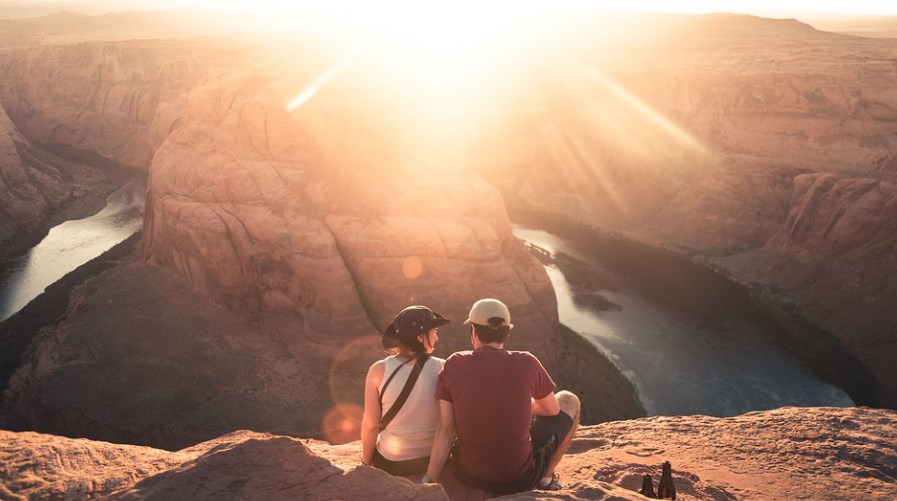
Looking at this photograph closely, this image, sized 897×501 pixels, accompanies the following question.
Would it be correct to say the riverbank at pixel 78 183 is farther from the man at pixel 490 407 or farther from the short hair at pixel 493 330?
the short hair at pixel 493 330

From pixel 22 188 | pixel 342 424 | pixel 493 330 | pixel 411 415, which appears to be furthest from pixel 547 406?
pixel 22 188

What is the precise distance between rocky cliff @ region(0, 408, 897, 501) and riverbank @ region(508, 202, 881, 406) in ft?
73.2

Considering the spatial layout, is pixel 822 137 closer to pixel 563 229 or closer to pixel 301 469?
pixel 563 229

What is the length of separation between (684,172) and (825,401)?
32.3 metres

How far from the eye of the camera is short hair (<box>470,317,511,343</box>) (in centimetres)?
682

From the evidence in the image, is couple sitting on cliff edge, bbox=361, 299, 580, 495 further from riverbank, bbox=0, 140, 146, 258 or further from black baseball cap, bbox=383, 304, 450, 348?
riverbank, bbox=0, 140, 146, 258

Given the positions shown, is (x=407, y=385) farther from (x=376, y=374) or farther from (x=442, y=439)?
(x=442, y=439)

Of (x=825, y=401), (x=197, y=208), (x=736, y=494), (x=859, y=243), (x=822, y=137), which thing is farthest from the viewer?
(x=822, y=137)

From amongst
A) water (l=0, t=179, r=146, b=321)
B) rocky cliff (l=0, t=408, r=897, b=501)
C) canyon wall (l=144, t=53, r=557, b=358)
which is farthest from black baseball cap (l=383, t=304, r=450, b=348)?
water (l=0, t=179, r=146, b=321)

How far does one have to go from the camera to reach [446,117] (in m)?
39.2

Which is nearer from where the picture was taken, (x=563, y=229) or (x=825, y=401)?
(x=825, y=401)

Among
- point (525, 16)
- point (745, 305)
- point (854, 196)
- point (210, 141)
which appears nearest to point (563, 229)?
point (745, 305)

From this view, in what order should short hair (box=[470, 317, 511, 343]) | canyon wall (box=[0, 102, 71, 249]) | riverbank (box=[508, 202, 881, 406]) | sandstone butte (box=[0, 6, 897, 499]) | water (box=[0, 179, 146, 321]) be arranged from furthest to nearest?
canyon wall (box=[0, 102, 71, 249]), water (box=[0, 179, 146, 321]), riverbank (box=[508, 202, 881, 406]), sandstone butte (box=[0, 6, 897, 499]), short hair (box=[470, 317, 511, 343])

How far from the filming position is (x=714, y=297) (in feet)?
134
